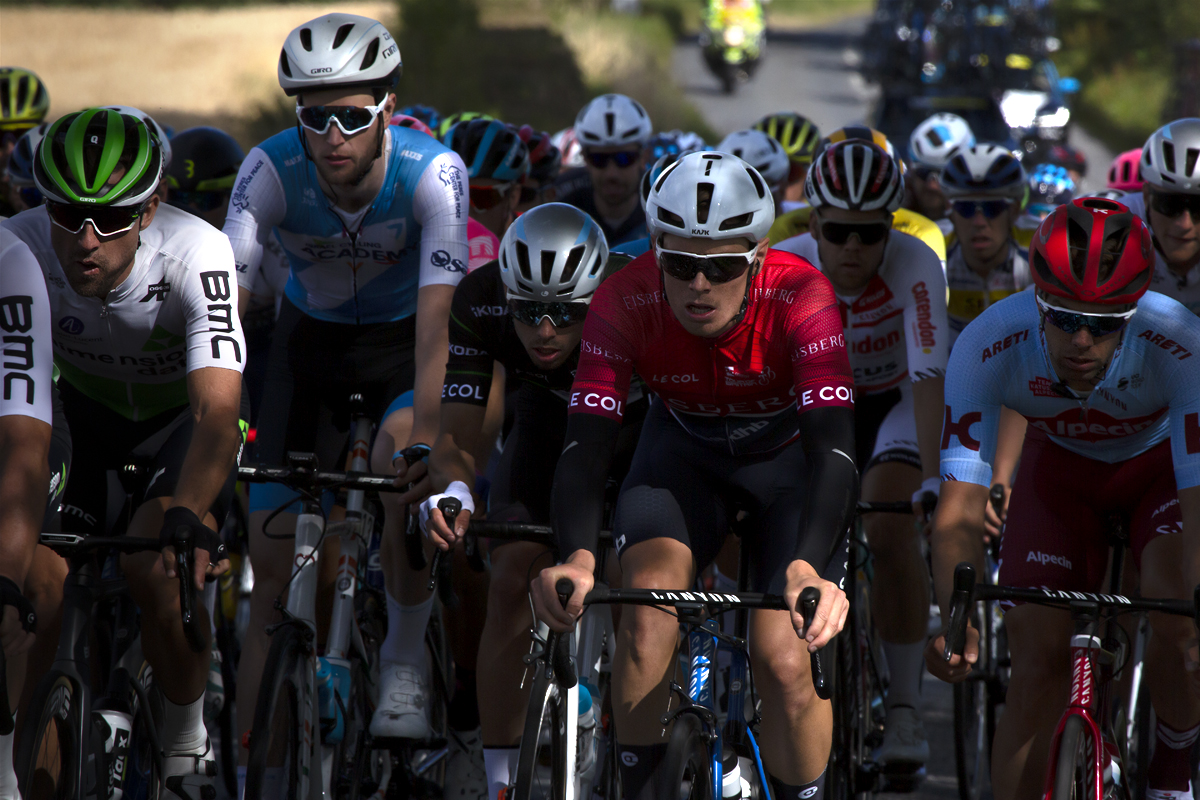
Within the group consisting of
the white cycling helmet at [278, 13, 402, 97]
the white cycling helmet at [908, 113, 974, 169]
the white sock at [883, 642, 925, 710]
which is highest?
the white cycling helmet at [908, 113, 974, 169]

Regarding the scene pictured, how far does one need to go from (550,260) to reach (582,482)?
0.87 meters

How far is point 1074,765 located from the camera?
3.29 meters

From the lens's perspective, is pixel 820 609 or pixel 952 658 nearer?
pixel 820 609

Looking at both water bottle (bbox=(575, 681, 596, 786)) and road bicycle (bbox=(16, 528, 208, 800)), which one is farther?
water bottle (bbox=(575, 681, 596, 786))

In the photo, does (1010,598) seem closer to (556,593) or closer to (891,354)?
(556,593)

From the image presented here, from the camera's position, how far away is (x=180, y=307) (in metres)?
4.00

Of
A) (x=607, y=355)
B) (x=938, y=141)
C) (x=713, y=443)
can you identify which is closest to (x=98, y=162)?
(x=607, y=355)

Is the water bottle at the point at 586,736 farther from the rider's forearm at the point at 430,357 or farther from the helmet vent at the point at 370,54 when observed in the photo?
the helmet vent at the point at 370,54

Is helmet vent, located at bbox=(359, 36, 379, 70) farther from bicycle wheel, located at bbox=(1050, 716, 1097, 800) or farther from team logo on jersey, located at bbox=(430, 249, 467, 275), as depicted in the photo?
bicycle wheel, located at bbox=(1050, 716, 1097, 800)

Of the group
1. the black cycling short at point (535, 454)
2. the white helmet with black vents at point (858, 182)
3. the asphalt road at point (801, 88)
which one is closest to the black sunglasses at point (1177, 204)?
the white helmet with black vents at point (858, 182)

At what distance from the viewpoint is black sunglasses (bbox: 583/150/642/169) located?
24.2ft

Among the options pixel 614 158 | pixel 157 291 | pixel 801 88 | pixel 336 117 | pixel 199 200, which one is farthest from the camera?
pixel 801 88

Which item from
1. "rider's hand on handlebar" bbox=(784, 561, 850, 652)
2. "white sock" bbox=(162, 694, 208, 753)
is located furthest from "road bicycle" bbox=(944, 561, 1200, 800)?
"white sock" bbox=(162, 694, 208, 753)

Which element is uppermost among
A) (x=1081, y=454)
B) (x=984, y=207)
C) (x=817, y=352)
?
(x=984, y=207)
